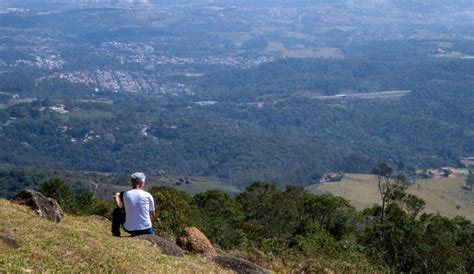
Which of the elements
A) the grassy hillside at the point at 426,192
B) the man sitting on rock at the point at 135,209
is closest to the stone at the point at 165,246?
the man sitting on rock at the point at 135,209

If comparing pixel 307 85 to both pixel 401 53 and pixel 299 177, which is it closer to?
pixel 401 53

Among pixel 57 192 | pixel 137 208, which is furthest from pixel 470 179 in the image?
pixel 137 208

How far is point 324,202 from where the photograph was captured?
31125 mm

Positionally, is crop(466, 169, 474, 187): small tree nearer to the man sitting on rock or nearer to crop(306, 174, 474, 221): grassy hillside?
crop(306, 174, 474, 221): grassy hillside

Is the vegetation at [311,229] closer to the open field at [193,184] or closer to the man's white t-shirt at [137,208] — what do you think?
the man's white t-shirt at [137,208]

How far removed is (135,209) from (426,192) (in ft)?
224

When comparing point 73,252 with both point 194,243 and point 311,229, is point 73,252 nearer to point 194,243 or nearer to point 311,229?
point 194,243

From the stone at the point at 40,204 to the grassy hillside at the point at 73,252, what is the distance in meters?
0.65

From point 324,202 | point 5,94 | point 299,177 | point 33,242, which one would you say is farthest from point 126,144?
point 33,242

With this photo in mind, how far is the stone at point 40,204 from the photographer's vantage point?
43.6 ft

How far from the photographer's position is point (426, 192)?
75.9m

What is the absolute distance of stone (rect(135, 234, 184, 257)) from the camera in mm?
12047

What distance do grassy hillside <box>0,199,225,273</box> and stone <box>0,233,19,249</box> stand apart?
0.30ft

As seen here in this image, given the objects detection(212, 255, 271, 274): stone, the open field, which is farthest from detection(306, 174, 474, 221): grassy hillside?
detection(212, 255, 271, 274): stone
